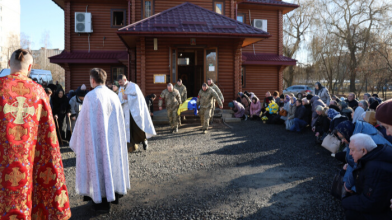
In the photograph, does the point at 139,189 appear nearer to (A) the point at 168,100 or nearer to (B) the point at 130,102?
(B) the point at 130,102

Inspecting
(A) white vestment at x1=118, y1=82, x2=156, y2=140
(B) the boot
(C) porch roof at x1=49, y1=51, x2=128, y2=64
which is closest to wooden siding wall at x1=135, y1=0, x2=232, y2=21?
(C) porch roof at x1=49, y1=51, x2=128, y2=64

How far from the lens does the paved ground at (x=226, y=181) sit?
3.96 metres

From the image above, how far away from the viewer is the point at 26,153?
2.70 metres

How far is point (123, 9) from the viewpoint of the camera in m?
17.7

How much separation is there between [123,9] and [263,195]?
54.0 ft

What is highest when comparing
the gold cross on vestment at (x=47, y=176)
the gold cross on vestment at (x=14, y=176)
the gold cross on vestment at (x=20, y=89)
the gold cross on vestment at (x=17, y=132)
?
the gold cross on vestment at (x=20, y=89)

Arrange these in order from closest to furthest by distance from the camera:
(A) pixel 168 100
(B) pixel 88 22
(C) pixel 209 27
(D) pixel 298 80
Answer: (A) pixel 168 100, (C) pixel 209 27, (B) pixel 88 22, (D) pixel 298 80

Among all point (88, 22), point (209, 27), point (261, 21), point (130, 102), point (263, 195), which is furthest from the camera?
point (261, 21)

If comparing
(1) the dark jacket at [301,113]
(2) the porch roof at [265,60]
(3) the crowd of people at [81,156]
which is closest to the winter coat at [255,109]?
(1) the dark jacket at [301,113]

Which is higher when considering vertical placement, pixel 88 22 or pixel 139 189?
pixel 88 22

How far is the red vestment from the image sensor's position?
2598mm

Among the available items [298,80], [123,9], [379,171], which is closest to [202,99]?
[379,171]

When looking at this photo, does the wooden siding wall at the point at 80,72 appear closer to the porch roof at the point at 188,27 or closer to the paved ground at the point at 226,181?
the porch roof at the point at 188,27

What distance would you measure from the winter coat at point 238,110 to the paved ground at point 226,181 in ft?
14.4
